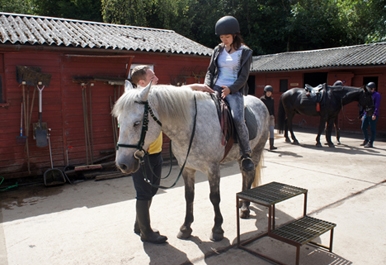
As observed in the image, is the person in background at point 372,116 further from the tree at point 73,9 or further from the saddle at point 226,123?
the tree at point 73,9

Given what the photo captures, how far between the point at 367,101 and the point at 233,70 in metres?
7.20

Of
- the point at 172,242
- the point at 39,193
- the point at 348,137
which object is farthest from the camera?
the point at 348,137

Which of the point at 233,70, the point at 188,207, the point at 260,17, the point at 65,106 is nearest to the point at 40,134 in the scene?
the point at 65,106

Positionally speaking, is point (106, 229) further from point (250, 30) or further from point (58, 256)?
point (250, 30)

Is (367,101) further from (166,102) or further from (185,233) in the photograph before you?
(166,102)

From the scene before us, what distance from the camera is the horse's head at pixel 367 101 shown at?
9.00 metres

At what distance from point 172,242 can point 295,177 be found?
11.5 ft

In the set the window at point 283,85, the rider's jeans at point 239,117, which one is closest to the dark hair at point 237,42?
the rider's jeans at point 239,117

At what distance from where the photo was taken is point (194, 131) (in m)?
3.15

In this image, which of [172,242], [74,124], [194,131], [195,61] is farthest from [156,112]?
[195,61]

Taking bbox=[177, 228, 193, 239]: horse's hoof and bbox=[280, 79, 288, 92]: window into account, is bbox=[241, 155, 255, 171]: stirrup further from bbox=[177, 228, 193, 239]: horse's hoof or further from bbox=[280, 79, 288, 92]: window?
bbox=[280, 79, 288, 92]: window

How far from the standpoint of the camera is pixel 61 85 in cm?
622

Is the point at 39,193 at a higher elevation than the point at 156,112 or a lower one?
lower

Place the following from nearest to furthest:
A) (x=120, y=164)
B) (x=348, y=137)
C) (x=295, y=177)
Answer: (x=120, y=164) → (x=295, y=177) → (x=348, y=137)
